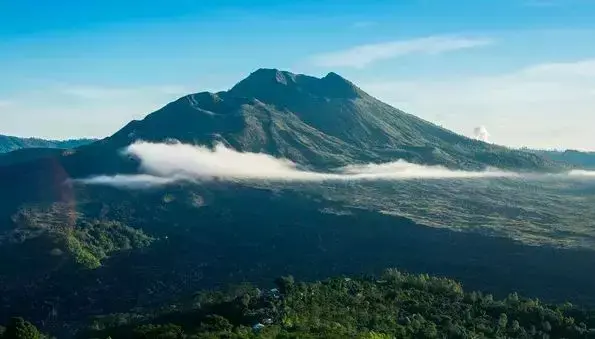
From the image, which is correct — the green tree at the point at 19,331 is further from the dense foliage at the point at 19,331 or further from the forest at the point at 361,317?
the forest at the point at 361,317

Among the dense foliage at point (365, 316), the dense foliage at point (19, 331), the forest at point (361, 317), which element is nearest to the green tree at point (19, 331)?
the dense foliage at point (19, 331)

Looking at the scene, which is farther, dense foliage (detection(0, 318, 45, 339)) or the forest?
dense foliage (detection(0, 318, 45, 339))

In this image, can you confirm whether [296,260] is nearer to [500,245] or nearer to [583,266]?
[500,245]

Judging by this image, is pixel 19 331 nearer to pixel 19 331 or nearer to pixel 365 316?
pixel 19 331

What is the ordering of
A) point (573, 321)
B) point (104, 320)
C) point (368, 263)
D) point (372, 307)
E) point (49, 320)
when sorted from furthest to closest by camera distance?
point (368, 263), point (49, 320), point (104, 320), point (573, 321), point (372, 307)

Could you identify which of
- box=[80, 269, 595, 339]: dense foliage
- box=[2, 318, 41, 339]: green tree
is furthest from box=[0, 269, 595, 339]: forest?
box=[2, 318, 41, 339]: green tree

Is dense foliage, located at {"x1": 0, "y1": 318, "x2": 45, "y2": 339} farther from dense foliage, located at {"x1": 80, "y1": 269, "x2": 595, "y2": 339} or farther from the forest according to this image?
dense foliage, located at {"x1": 80, "y1": 269, "x2": 595, "y2": 339}

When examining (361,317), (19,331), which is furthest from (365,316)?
A: (19,331)

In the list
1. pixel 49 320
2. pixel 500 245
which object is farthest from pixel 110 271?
pixel 500 245

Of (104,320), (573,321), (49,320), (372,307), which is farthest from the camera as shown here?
(49,320)
